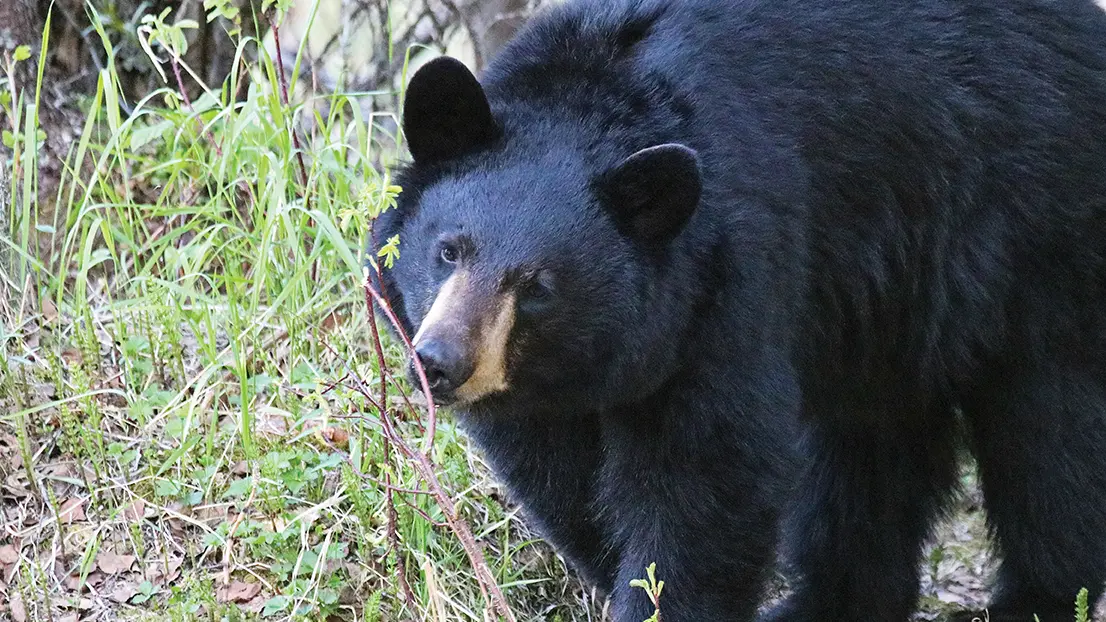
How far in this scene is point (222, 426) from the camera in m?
5.32

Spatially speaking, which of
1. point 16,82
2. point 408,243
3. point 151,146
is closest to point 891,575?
point 408,243

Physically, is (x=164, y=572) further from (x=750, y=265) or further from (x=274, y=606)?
(x=750, y=265)

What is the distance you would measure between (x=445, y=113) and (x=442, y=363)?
779mm

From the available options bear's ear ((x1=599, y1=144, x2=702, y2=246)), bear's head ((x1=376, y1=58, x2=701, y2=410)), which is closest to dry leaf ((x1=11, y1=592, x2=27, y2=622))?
bear's head ((x1=376, y1=58, x2=701, y2=410))

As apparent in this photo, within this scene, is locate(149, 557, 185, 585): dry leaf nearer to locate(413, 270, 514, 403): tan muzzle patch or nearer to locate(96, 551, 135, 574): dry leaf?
locate(96, 551, 135, 574): dry leaf

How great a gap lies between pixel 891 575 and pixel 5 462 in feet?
10.4

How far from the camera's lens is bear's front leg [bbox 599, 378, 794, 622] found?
13.0ft

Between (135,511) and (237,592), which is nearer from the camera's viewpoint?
(237,592)

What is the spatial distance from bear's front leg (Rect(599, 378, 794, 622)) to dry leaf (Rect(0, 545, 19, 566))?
2.00 meters

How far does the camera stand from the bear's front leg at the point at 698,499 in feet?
13.0

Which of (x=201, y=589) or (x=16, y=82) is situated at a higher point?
(x=16, y=82)

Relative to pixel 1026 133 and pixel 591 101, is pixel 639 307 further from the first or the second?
pixel 1026 133

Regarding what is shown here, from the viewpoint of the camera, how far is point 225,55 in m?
6.71

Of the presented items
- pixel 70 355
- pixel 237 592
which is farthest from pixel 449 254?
pixel 70 355
